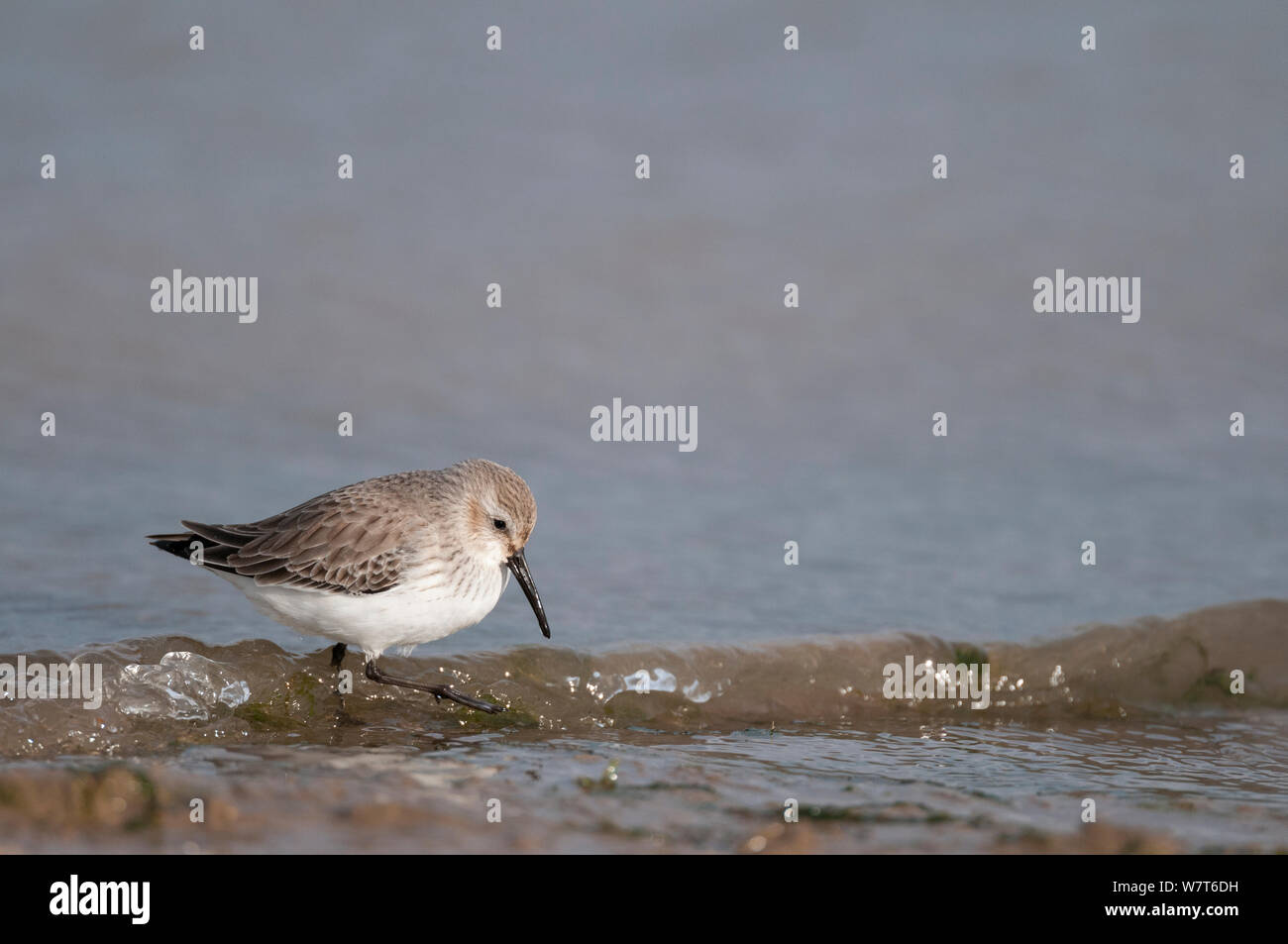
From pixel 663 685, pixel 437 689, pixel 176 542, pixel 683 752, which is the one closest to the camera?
pixel 683 752

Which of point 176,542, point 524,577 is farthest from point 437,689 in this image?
point 176,542

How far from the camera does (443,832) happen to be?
4629 millimetres

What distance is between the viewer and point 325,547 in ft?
20.4

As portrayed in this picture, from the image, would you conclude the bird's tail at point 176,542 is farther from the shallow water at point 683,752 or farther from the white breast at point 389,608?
the shallow water at point 683,752

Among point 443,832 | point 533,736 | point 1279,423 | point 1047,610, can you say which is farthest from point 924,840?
point 1279,423

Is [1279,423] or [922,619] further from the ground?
[1279,423]

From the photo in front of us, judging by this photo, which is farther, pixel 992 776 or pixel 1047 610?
pixel 1047 610

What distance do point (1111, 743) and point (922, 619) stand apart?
148 centimetres

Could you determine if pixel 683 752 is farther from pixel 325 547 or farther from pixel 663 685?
pixel 325 547

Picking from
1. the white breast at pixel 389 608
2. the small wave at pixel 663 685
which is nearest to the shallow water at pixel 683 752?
the small wave at pixel 663 685

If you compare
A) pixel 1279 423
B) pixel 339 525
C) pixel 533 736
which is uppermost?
pixel 1279 423

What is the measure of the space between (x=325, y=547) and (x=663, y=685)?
1.95 m

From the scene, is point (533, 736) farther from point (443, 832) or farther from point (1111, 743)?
point (1111, 743)
